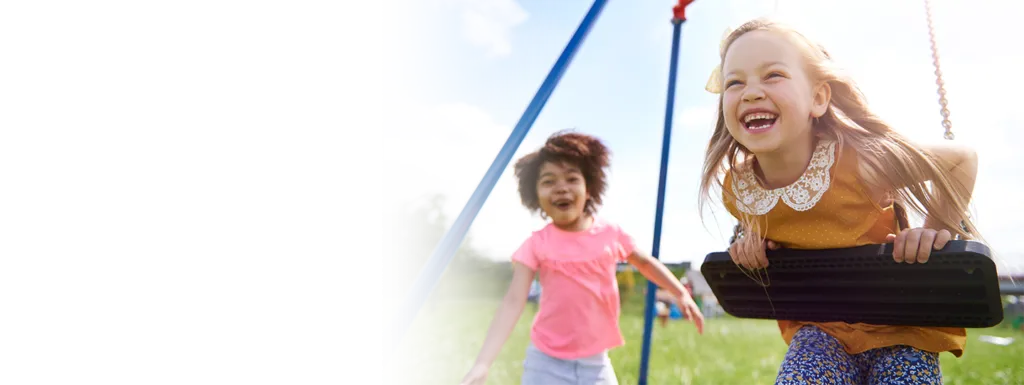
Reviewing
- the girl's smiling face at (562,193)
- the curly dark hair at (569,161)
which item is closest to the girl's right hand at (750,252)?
the girl's smiling face at (562,193)

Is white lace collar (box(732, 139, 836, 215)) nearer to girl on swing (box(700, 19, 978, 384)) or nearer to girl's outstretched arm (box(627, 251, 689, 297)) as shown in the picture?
girl on swing (box(700, 19, 978, 384))

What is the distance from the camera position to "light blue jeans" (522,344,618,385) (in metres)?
2.26

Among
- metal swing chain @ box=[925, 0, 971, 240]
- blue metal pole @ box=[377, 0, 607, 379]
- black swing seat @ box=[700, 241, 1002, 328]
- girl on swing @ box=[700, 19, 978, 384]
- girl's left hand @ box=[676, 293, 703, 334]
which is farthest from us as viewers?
girl's left hand @ box=[676, 293, 703, 334]

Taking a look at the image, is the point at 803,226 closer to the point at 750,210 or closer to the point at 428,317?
the point at 750,210

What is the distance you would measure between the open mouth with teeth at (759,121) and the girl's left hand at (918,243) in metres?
0.36

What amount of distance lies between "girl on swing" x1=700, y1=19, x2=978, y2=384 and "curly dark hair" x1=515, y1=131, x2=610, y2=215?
3.29 feet

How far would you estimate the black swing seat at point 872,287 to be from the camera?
1286 millimetres

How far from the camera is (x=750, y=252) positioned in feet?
5.14

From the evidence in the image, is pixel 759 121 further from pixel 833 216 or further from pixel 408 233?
pixel 408 233

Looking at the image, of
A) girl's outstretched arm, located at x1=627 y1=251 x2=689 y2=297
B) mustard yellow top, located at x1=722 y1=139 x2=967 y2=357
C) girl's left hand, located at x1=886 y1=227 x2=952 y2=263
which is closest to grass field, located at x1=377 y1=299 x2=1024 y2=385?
girl's outstretched arm, located at x1=627 y1=251 x2=689 y2=297

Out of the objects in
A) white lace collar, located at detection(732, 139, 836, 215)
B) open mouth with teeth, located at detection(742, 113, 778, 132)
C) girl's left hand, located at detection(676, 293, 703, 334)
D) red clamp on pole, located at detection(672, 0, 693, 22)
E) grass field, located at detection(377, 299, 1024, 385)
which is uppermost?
red clamp on pole, located at detection(672, 0, 693, 22)

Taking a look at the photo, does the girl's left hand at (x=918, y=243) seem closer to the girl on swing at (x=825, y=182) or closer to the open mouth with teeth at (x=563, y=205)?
the girl on swing at (x=825, y=182)

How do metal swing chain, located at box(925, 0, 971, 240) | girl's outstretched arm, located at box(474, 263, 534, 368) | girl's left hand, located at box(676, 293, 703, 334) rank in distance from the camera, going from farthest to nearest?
girl's left hand, located at box(676, 293, 703, 334), girl's outstretched arm, located at box(474, 263, 534, 368), metal swing chain, located at box(925, 0, 971, 240)

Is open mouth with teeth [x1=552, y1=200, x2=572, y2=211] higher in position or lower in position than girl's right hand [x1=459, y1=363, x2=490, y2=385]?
higher
